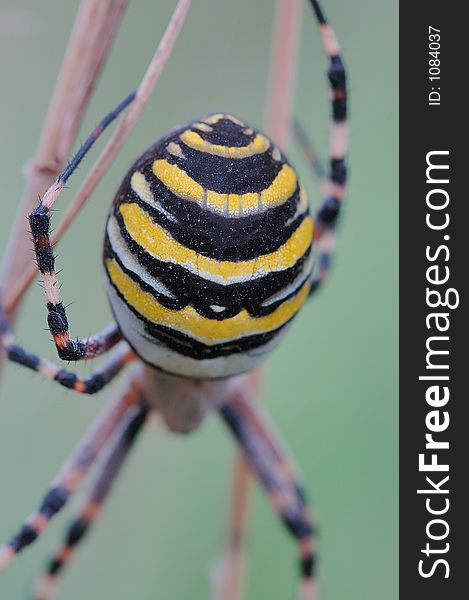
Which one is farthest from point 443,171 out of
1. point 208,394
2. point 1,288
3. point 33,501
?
point 33,501

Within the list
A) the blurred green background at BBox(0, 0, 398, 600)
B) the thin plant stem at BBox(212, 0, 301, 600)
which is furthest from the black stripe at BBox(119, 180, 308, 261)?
the blurred green background at BBox(0, 0, 398, 600)

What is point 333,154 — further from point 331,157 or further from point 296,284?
point 296,284

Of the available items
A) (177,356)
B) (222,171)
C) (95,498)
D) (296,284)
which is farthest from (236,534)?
(222,171)

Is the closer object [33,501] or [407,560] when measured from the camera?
[407,560]

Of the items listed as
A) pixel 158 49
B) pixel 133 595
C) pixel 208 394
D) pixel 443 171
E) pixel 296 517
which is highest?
pixel 443 171

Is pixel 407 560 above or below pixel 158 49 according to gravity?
below

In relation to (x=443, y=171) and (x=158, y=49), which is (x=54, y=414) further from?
(x=158, y=49)
